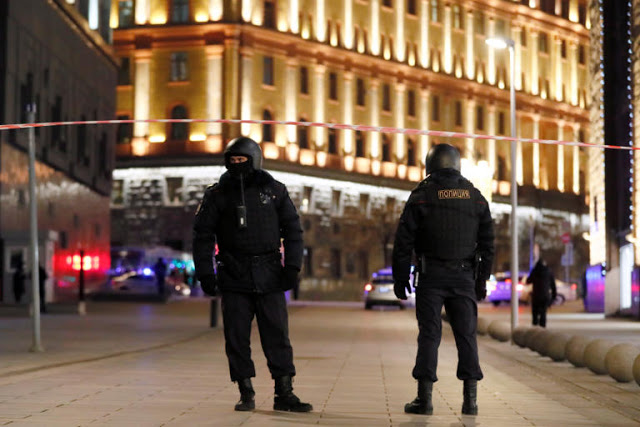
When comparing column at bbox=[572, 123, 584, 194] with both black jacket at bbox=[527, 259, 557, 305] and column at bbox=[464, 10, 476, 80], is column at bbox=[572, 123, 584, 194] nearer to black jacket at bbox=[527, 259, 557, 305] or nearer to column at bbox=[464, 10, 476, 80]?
column at bbox=[464, 10, 476, 80]

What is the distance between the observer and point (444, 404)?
1181cm

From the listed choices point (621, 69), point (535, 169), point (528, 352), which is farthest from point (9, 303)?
point (535, 169)

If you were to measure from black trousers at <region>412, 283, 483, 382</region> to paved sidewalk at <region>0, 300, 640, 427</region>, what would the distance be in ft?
1.22

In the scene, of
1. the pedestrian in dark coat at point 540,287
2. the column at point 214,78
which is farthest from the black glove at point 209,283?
the column at point 214,78

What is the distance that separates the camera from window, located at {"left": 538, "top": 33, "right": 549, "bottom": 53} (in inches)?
4818

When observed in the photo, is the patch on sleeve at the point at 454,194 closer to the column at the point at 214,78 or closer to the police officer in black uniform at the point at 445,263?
the police officer in black uniform at the point at 445,263

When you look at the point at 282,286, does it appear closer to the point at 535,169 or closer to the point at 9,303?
the point at 9,303

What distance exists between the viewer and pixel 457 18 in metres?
113

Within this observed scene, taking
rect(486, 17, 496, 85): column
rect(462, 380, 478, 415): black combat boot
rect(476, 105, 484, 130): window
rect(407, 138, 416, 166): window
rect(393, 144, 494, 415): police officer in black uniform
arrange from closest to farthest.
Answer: rect(393, 144, 494, 415): police officer in black uniform, rect(462, 380, 478, 415): black combat boot, rect(407, 138, 416, 166): window, rect(476, 105, 484, 130): window, rect(486, 17, 496, 85): column

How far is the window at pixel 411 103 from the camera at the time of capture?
352 ft

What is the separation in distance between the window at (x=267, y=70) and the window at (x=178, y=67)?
5218 mm

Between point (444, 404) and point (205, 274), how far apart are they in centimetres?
259

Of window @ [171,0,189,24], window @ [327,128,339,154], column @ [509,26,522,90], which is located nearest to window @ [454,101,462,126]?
column @ [509,26,522,90]

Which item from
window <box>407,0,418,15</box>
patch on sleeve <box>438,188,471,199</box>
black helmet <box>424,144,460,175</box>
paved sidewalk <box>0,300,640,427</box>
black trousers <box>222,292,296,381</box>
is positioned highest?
window <box>407,0,418,15</box>
